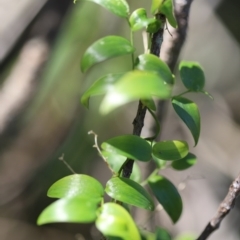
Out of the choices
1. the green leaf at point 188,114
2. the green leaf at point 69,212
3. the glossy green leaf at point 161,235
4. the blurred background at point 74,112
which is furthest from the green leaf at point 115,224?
the blurred background at point 74,112

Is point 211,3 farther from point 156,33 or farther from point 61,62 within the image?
point 156,33

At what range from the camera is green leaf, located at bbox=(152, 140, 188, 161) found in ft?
1.05

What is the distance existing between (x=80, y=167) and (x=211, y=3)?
515 millimetres

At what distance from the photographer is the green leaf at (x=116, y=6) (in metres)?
0.29

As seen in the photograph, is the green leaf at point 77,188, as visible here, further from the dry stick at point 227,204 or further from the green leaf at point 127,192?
the dry stick at point 227,204

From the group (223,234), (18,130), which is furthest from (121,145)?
(223,234)

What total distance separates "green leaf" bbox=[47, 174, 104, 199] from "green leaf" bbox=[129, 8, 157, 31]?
0.13 meters

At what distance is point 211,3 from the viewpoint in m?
0.91

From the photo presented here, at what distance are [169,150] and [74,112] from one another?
595 millimetres

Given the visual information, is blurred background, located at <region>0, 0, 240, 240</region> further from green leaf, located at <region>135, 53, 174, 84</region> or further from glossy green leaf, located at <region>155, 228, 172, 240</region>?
green leaf, located at <region>135, 53, 174, 84</region>

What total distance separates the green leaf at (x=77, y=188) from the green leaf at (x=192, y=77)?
142 mm

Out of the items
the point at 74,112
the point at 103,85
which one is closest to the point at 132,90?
the point at 103,85

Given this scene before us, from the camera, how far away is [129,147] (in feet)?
0.95

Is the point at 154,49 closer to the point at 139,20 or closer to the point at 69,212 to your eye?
the point at 139,20
